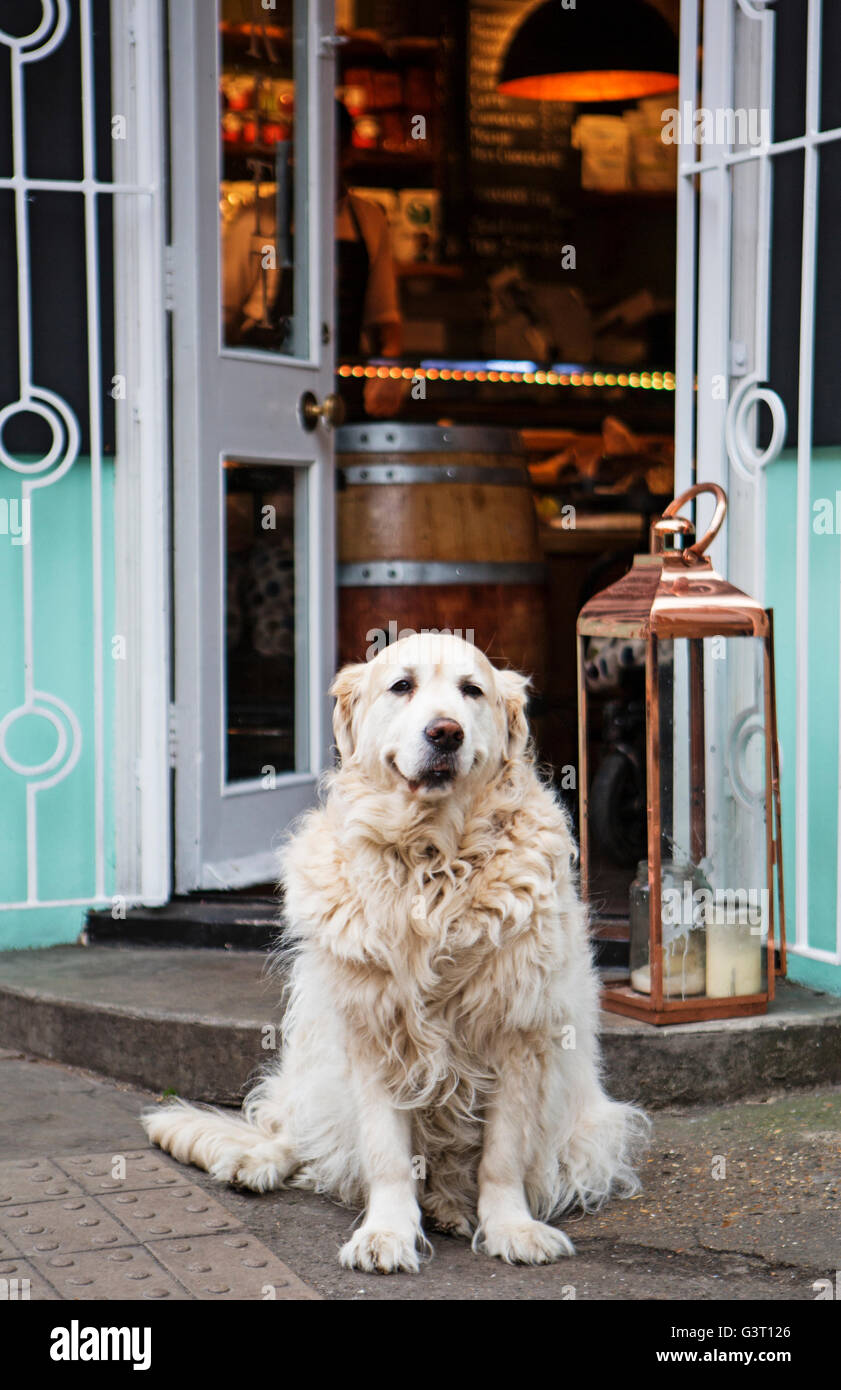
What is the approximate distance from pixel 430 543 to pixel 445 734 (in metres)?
2.38

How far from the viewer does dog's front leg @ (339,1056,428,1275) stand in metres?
2.77

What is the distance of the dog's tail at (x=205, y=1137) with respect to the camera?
3.17m

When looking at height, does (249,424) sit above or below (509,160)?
below

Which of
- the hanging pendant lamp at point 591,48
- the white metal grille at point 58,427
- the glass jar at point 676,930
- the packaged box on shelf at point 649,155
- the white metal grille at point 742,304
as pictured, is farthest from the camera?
Answer: the packaged box on shelf at point 649,155

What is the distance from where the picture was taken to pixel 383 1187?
9.43ft

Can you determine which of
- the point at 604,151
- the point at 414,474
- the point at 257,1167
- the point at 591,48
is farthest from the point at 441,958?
the point at 604,151

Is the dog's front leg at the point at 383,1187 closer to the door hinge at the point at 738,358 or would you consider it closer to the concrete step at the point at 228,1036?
the concrete step at the point at 228,1036

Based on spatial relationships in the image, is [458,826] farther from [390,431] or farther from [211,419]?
[390,431]

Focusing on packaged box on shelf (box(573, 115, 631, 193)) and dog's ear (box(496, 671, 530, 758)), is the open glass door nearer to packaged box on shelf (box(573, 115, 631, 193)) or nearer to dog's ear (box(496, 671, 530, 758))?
dog's ear (box(496, 671, 530, 758))

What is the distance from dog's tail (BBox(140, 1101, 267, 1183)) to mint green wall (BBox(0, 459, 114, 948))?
46.2 inches

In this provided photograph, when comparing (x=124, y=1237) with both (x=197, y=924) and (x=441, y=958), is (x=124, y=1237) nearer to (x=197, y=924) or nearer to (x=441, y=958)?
(x=441, y=958)

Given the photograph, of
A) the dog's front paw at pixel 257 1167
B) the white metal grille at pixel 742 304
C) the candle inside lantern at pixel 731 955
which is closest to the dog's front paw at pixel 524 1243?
the dog's front paw at pixel 257 1167

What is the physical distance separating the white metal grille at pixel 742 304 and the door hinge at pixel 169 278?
144 cm

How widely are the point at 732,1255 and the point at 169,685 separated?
91.8 inches
